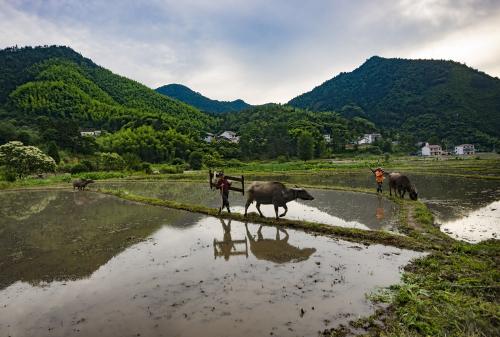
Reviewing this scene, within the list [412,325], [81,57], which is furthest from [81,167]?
[81,57]

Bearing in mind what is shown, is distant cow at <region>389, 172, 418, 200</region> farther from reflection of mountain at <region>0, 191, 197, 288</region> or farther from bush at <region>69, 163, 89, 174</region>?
bush at <region>69, 163, 89, 174</region>

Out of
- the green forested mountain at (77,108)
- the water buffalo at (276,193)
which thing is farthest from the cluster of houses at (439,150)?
the water buffalo at (276,193)

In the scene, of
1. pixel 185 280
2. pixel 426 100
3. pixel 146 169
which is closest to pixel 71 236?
pixel 185 280

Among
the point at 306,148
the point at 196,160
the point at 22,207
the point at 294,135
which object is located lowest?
the point at 22,207

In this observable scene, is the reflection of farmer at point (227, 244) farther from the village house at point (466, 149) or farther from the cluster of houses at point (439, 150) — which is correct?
the village house at point (466, 149)

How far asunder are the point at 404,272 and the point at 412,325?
2.60m

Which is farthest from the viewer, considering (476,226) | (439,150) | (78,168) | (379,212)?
(439,150)

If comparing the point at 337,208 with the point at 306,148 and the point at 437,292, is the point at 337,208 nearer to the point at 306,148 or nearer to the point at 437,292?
the point at 437,292

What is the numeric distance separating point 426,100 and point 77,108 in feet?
442

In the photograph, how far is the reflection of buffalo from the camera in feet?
32.0

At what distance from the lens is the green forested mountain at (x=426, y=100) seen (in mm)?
113312

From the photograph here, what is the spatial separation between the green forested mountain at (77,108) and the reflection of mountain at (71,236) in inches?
1876

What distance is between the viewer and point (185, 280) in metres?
8.28

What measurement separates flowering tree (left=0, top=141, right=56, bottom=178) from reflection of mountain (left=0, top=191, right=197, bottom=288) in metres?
24.8
